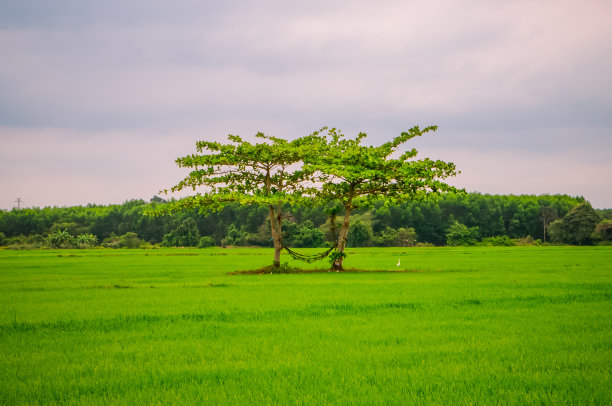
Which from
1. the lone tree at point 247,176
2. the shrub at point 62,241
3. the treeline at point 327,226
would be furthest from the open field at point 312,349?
the shrub at point 62,241

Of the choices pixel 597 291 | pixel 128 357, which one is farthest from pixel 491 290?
pixel 128 357

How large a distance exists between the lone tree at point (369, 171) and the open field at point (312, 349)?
12433 millimetres

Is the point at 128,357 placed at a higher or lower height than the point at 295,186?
lower

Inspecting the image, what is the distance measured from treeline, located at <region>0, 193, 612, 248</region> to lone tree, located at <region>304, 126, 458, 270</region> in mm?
66365

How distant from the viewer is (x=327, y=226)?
364ft

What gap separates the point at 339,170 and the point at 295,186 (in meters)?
4.85

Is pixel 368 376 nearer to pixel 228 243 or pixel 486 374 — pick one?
pixel 486 374

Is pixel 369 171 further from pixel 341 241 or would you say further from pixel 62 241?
pixel 62 241

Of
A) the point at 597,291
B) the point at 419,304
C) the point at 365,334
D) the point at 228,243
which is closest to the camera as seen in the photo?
the point at 365,334

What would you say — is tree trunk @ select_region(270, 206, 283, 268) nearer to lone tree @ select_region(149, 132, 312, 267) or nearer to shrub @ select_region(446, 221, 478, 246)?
lone tree @ select_region(149, 132, 312, 267)

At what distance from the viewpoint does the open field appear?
6129 millimetres

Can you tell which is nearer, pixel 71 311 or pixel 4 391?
pixel 4 391

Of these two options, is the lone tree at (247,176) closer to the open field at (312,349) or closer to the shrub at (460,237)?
the open field at (312,349)

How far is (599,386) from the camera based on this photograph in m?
6.05
